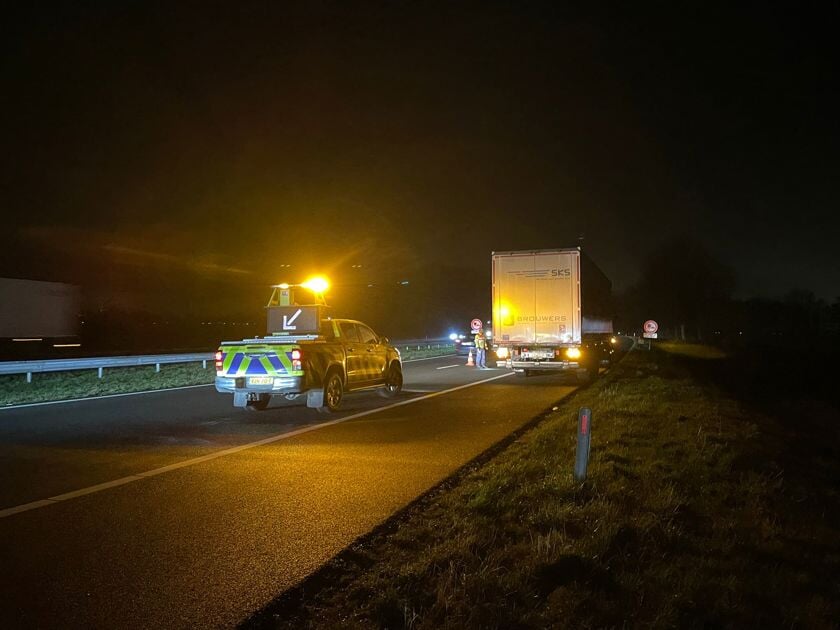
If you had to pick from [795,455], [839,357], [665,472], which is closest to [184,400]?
[665,472]

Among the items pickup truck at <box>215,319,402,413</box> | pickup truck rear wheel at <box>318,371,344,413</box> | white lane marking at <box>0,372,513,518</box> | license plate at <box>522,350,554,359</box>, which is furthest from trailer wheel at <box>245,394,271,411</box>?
license plate at <box>522,350,554,359</box>

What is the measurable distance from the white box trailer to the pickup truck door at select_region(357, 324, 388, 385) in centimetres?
540

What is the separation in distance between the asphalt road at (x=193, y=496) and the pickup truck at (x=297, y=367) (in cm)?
49

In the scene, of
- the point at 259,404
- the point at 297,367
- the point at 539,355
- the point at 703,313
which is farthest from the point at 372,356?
the point at 703,313

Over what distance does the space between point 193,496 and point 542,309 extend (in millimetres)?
13996

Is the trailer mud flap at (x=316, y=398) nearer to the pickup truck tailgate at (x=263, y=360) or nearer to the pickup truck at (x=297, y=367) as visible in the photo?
the pickup truck at (x=297, y=367)

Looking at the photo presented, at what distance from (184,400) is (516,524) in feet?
37.5

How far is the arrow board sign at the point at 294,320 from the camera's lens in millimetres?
13867

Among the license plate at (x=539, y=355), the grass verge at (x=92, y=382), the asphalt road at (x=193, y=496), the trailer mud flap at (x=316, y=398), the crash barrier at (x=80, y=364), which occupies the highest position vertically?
the license plate at (x=539, y=355)

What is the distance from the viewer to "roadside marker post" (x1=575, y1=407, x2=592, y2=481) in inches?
263

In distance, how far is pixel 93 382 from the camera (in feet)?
65.1

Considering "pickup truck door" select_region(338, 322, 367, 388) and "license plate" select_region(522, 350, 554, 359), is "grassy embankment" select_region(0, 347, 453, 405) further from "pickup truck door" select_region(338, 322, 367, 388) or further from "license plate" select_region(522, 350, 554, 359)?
"license plate" select_region(522, 350, 554, 359)

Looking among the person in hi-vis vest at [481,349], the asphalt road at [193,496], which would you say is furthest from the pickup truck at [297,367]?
the person in hi-vis vest at [481,349]

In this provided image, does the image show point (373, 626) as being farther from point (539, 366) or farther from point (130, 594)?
point (539, 366)
